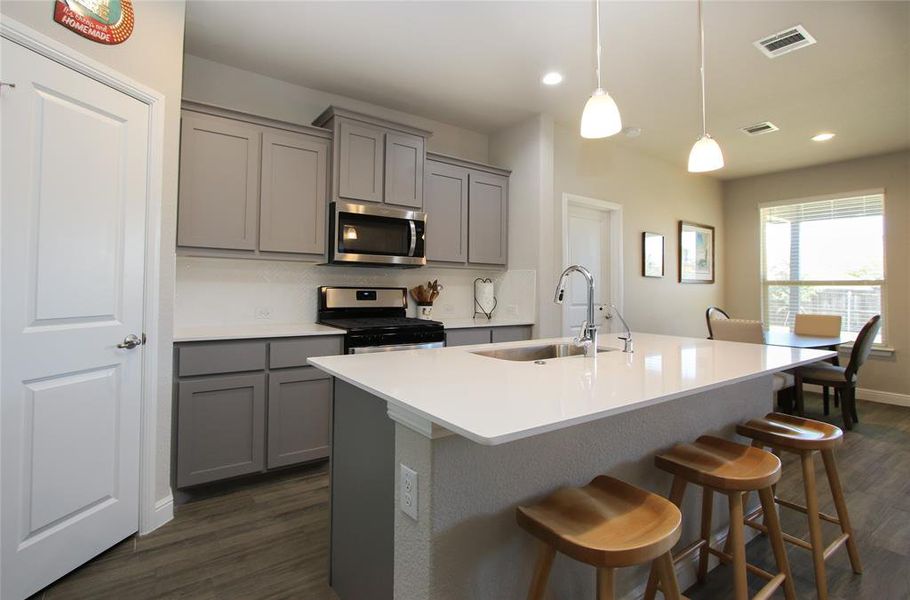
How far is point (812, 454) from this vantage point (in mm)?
1708

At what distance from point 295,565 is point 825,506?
2.74m

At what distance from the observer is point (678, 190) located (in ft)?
17.6

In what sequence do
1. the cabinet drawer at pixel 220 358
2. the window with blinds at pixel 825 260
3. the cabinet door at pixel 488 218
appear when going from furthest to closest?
the window with blinds at pixel 825 260 → the cabinet door at pixel 488 218 → the cabinet drawer at pixel 220 358

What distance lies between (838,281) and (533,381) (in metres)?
5.54

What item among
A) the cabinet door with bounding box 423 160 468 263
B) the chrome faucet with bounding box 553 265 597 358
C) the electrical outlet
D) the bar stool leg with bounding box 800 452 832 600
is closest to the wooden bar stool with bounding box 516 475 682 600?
the electrical outlet

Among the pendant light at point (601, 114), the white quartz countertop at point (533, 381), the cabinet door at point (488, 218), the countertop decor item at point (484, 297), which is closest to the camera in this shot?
the white quartz countertop at point (533, 381)

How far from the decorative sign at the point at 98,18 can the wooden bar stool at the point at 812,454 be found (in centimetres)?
312

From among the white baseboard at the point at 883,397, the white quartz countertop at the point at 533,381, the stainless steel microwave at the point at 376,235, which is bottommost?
the white baseboard at the point at 883,397

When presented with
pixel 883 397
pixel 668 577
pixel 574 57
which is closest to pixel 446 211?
pixel 574 57

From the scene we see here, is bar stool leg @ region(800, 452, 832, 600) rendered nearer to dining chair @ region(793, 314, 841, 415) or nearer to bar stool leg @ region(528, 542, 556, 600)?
bar stool leg @ region(528, 542, 556, 600)

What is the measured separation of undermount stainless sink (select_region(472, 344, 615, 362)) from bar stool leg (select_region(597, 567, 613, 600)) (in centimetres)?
114

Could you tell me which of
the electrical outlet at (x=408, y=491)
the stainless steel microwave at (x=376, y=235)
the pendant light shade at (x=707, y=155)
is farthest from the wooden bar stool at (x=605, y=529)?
the stainless steel microwave at (x=376, y=235)

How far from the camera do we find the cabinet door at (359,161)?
10.2ft

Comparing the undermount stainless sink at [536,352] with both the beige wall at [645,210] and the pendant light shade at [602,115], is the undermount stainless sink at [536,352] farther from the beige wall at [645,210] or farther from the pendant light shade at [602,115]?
the beige wall at [645,210]
